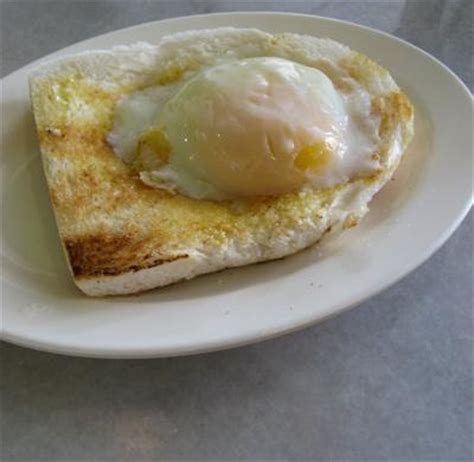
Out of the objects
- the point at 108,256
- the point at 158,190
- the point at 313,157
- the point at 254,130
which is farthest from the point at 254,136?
the point at 108,256

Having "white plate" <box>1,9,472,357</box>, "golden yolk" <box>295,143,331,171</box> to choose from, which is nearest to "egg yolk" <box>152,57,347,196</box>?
"golden yolk" <box>295,143,331,171</box>

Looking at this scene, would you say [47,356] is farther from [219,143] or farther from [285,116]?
[285,116]

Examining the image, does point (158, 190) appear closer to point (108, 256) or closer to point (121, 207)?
point (121, 207)

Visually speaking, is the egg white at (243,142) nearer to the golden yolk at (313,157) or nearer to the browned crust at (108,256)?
the golden yolk at (313,157)

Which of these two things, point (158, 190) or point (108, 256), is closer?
point (108, 256)

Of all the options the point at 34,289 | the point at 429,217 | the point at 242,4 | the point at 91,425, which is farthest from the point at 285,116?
the point at 242,4

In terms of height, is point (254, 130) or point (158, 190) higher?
point (254, 130)

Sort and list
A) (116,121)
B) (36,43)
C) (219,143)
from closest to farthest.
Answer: (219,143) → (116,121) → (36,43)
